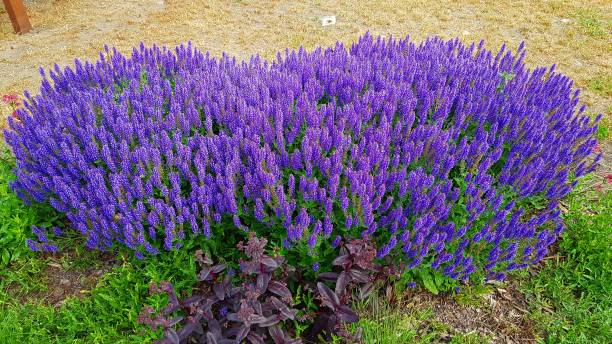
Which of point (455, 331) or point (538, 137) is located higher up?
point (538, 137)

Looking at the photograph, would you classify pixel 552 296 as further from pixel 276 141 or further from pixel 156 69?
pixel 156 69

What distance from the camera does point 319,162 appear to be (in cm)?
284

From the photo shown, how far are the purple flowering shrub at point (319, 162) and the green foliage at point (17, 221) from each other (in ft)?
0.71

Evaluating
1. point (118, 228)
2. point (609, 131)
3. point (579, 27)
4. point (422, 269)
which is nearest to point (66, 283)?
point (118, 228)

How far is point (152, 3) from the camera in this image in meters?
8.77

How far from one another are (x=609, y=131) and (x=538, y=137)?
259 centimetres

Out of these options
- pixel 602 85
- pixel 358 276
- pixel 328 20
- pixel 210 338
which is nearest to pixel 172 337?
pixel 210 338

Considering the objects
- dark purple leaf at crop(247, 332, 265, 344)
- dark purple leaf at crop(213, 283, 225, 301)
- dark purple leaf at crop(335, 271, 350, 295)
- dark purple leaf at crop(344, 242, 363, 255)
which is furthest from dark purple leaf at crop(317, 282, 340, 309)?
dark purple leaf at crop(213, 283, 225, 301)

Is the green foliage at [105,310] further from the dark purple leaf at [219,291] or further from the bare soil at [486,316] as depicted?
the bare soil at [486,316]

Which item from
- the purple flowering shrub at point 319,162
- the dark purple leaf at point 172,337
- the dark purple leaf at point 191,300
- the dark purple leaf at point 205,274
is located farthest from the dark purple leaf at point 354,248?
the dark purple leaf at point 172,337

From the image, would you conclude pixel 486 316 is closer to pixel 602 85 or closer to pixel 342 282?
pixel 342 282

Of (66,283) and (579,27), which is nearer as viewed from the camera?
(66,283)

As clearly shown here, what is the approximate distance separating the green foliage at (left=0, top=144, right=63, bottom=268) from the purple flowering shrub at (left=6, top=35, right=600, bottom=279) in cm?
22

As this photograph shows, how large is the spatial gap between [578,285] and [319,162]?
6.85 feet
